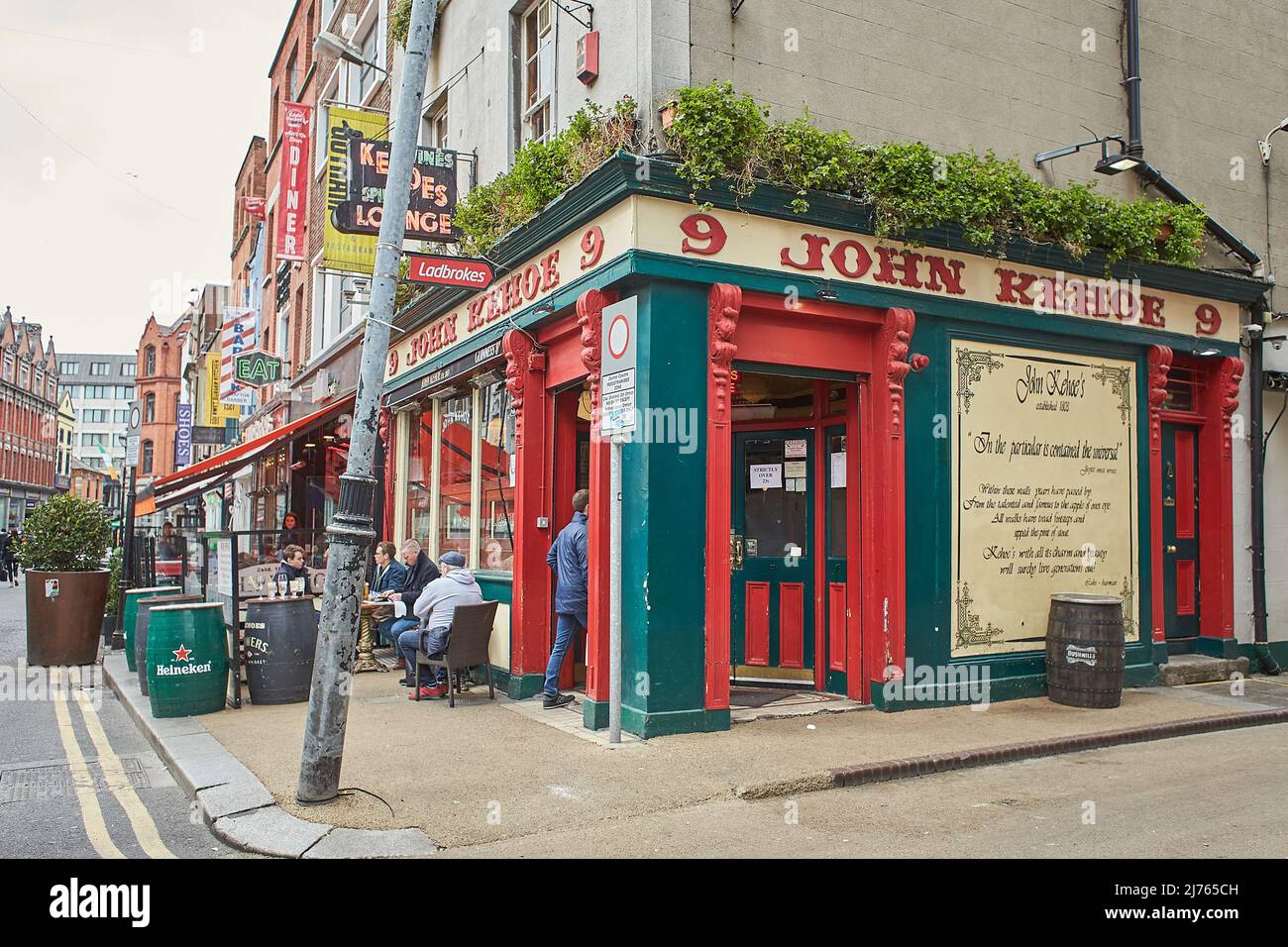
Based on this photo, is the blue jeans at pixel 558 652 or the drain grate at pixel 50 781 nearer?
the drain grate at pixel 50 781

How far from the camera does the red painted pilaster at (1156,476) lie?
10625 mm

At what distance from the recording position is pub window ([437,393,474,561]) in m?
11.6

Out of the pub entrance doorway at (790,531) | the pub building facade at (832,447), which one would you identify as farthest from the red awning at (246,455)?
the pub entrance doorway at (790,531)

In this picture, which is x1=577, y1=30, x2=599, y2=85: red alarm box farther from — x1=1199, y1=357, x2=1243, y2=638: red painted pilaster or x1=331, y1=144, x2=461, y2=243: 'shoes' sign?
x1=1199, y1=357, x2=1243, y2=638: red painted pilaster

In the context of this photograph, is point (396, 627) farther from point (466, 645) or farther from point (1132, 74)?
point (1132, 74)

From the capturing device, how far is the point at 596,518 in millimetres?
8406

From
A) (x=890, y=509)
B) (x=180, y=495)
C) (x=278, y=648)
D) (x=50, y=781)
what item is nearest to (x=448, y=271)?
(x=278, y=648)

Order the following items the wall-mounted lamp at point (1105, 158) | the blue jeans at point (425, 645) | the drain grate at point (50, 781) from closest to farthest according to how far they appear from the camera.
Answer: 1. the drain grate at point (50, 781)
2. the blue jeans at point (425, 645)
3. the wall-mounted lamp at point (1105, 158)

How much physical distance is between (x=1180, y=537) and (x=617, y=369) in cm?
743

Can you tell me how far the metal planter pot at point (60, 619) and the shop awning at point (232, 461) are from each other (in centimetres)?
255

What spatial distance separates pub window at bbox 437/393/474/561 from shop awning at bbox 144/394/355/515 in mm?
3571

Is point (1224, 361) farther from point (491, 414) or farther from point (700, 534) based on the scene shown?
point (491, 414)

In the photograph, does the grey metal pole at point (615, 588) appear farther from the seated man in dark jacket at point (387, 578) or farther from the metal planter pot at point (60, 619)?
the metal planter pot at point (60, 619)
